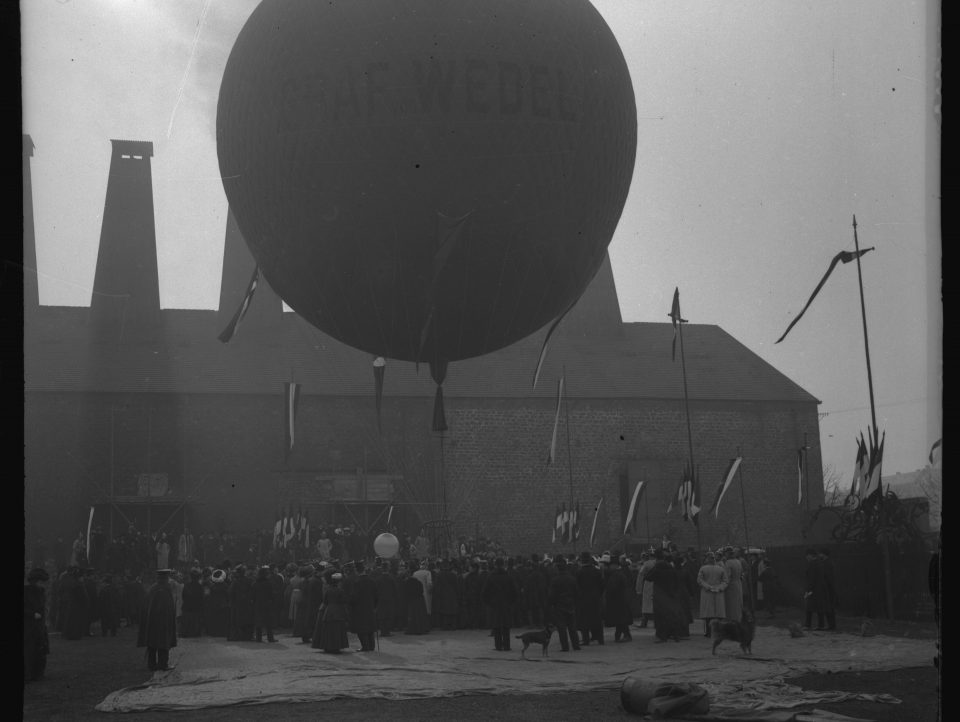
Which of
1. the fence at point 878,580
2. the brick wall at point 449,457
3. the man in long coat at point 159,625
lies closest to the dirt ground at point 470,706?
the man in long coat at point 159,625

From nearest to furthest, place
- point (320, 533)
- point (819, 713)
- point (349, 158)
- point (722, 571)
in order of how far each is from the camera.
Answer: point (349, 158)
point (819, 713)
point (722, 571)
point (320, 533)

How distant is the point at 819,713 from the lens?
7059mm

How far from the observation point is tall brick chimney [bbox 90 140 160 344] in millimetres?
36312

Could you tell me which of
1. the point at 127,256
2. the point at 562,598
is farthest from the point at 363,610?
the point at 127,256

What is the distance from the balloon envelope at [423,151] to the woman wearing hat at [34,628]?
22.1 feet

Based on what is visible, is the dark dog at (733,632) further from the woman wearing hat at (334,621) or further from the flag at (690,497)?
the flag at (690,497)

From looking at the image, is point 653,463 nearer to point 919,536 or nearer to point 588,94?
point 919,536

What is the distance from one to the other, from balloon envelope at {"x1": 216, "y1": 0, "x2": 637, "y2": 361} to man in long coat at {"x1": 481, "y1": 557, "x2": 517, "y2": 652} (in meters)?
9.05

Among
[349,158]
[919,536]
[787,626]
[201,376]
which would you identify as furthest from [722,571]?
[201,376]

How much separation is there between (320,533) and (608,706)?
23.1 m

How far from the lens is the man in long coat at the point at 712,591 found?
1459 centimetres

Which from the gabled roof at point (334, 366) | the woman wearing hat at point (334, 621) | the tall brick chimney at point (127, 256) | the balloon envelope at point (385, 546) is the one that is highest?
the tall brick chimney at point (127, 256)

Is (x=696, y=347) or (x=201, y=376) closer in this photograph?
(x=201, y=376)

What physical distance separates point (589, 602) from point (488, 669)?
3.40m
